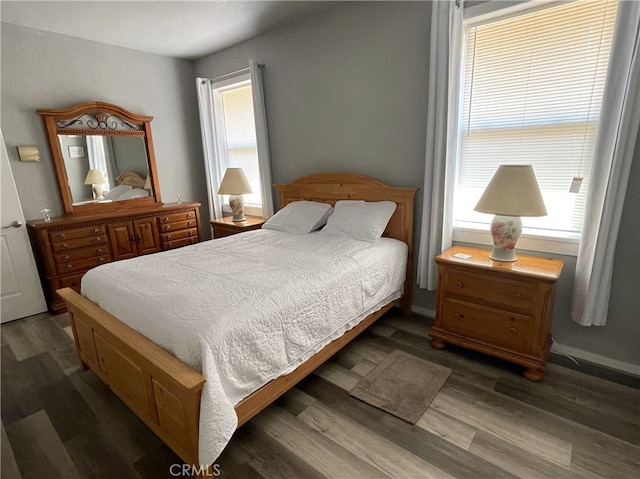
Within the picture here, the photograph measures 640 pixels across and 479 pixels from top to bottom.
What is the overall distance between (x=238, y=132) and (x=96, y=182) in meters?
1.68

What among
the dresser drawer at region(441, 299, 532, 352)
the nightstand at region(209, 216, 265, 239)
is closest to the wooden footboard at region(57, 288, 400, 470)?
the dresser drawer at region(441, 299, 532, 352)

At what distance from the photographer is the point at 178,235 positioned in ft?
13.0

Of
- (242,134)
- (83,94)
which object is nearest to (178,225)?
(242,134)

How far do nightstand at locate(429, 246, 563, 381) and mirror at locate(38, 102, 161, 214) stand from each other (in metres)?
3.55

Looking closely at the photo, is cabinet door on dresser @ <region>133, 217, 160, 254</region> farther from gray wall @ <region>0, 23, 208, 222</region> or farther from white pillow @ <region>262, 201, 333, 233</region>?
white pillow @ <region>262, 201, 333, 233</region>

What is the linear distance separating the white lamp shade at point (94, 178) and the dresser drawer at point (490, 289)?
12.0 feet

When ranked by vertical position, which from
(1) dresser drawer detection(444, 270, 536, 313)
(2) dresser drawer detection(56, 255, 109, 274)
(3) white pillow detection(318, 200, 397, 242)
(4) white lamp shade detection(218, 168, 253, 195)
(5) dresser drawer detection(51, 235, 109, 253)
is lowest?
(2) dresser drawer detection(56, 255, 109, 274)

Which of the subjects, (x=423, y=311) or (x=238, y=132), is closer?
(x=423, y=311)

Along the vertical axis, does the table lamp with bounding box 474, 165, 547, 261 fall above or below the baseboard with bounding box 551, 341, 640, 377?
above

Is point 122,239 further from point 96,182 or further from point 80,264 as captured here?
point 96,182

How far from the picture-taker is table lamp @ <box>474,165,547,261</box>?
6.14ft

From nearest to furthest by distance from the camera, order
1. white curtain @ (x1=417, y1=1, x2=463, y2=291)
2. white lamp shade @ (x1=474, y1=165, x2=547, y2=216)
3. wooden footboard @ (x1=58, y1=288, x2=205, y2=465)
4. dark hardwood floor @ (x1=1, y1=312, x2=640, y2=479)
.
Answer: wooden footboard @ (x1=58, y1=288, x2=205, y2=465), dark hardwood floor @ (x1=1, y1=312, x2=640, y2=479), white lamp shade @ (x1=474, y1=165, x2=547, y2=216), white curtain @ (x1=417, y1=1, x2=463, y2=291)

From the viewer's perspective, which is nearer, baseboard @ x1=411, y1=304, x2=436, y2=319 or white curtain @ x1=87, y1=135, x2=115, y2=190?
baseboard @ x1=411, y1=304, x2=436, y2=319

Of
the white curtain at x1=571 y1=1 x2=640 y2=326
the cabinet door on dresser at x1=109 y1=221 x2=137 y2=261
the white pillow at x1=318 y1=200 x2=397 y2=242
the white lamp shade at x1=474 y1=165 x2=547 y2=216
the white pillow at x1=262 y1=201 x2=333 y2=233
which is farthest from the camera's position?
the cabinet door on dresser at x1=109 y1=221 x2=137 y2=261
